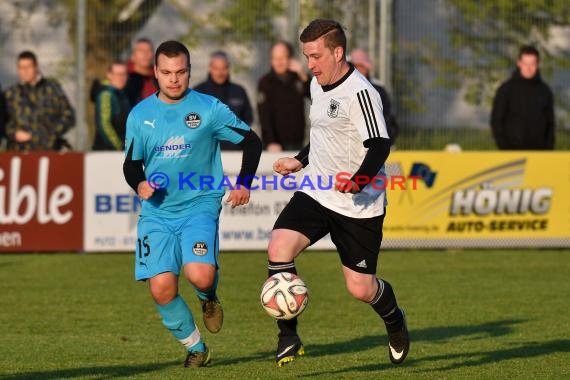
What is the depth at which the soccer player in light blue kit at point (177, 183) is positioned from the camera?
8156 millimetres

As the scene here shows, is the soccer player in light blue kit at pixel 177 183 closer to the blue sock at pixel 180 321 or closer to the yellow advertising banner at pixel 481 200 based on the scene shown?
the blue sock at pixel 180 321

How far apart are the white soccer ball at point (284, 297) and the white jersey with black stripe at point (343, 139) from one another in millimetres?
599

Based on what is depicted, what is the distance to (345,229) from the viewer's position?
322 inches

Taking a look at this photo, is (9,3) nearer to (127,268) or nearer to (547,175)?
(127,268)

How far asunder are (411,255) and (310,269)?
5.39 ft

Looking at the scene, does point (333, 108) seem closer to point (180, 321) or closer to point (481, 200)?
point (180, 321)

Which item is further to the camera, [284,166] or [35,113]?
[35,113]

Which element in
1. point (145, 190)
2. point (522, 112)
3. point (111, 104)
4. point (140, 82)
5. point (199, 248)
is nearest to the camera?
point (145, 190)

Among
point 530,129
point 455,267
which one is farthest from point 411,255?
point 530,129

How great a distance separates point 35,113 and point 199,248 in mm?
7792

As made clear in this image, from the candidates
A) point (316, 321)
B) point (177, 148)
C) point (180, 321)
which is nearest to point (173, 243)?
point (180, 321)

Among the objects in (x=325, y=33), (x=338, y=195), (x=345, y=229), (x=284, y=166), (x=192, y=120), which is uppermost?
(x=325, y=33)

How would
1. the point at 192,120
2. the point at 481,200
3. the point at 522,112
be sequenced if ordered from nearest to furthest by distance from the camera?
the point at 192,120, the point at 481,200, the point at 522,112

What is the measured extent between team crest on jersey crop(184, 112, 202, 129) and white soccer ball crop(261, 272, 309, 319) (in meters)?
1.13
